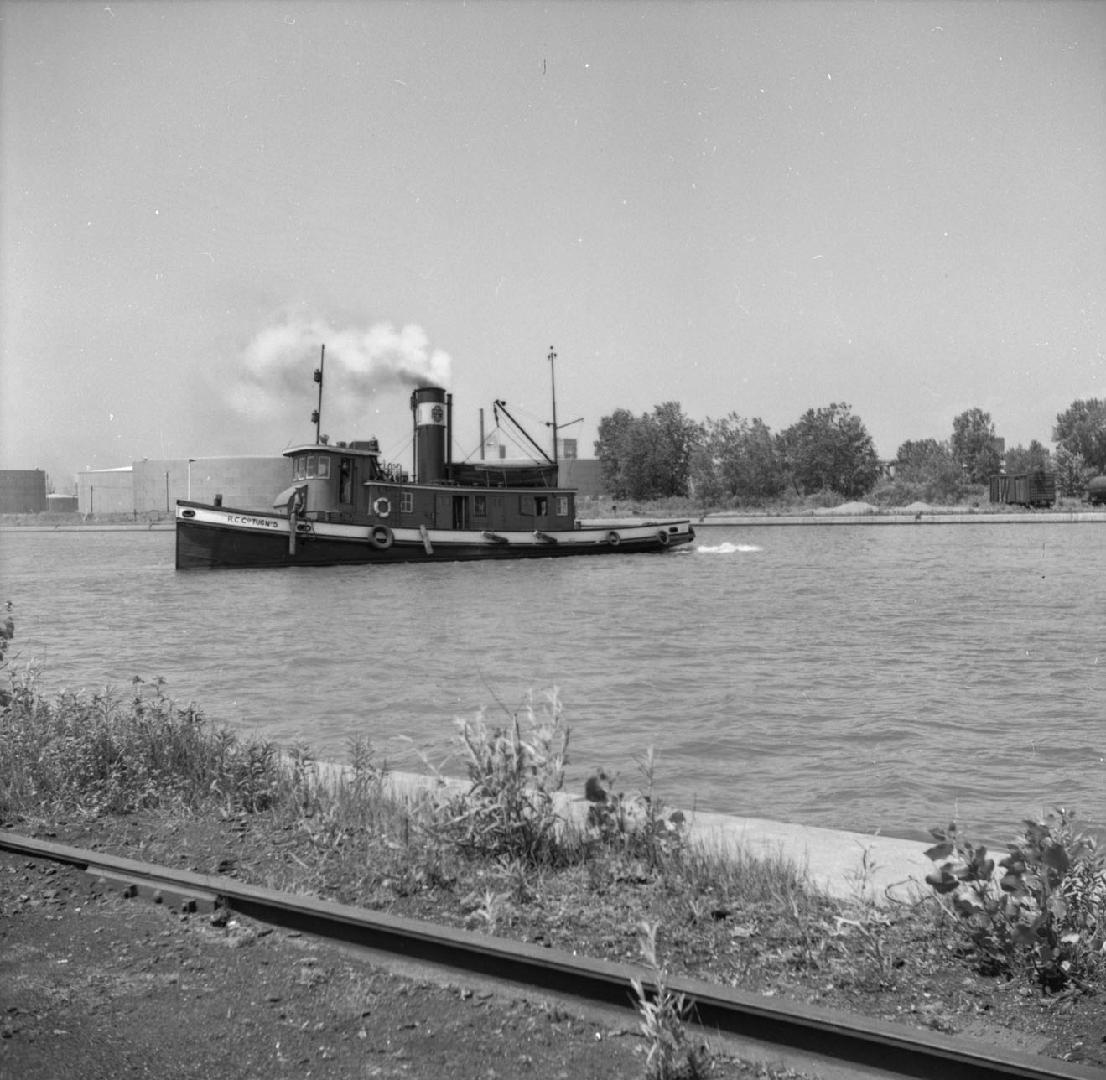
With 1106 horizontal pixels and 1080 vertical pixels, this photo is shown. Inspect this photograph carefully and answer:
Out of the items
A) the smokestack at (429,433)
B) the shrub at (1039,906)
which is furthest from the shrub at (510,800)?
the smokestack at (429,433)

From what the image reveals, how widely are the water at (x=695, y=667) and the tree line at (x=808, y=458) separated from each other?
6222 centimetres

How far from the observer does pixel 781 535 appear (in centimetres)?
6862

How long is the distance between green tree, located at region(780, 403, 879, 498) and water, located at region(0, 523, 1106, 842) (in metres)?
63.5

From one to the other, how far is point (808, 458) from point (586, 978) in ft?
320

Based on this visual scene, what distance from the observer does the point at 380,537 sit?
37906mm

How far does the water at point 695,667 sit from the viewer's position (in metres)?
8.59

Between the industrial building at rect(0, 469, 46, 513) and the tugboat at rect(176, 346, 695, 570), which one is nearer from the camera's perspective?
the tugboat at rect(176, 346, 695, 570)

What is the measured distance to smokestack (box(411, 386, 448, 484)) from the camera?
138 feet

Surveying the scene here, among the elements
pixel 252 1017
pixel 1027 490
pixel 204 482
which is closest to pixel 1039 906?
pixel 252 1017

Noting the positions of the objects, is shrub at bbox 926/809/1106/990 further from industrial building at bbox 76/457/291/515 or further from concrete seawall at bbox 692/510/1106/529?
industrial building at bbox 76/457/291/515

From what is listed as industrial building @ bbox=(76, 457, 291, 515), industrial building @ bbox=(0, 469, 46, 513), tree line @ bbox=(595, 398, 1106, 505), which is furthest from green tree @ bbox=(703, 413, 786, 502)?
industrial building @ bbox=(0, 469, 46, 513)

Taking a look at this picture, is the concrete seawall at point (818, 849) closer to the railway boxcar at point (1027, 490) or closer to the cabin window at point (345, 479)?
the cabin window at point (345, 479)

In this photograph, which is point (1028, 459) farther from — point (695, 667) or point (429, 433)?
point (695, 667)

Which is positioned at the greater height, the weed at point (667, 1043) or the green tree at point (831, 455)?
the green tree at point (831, 455)
